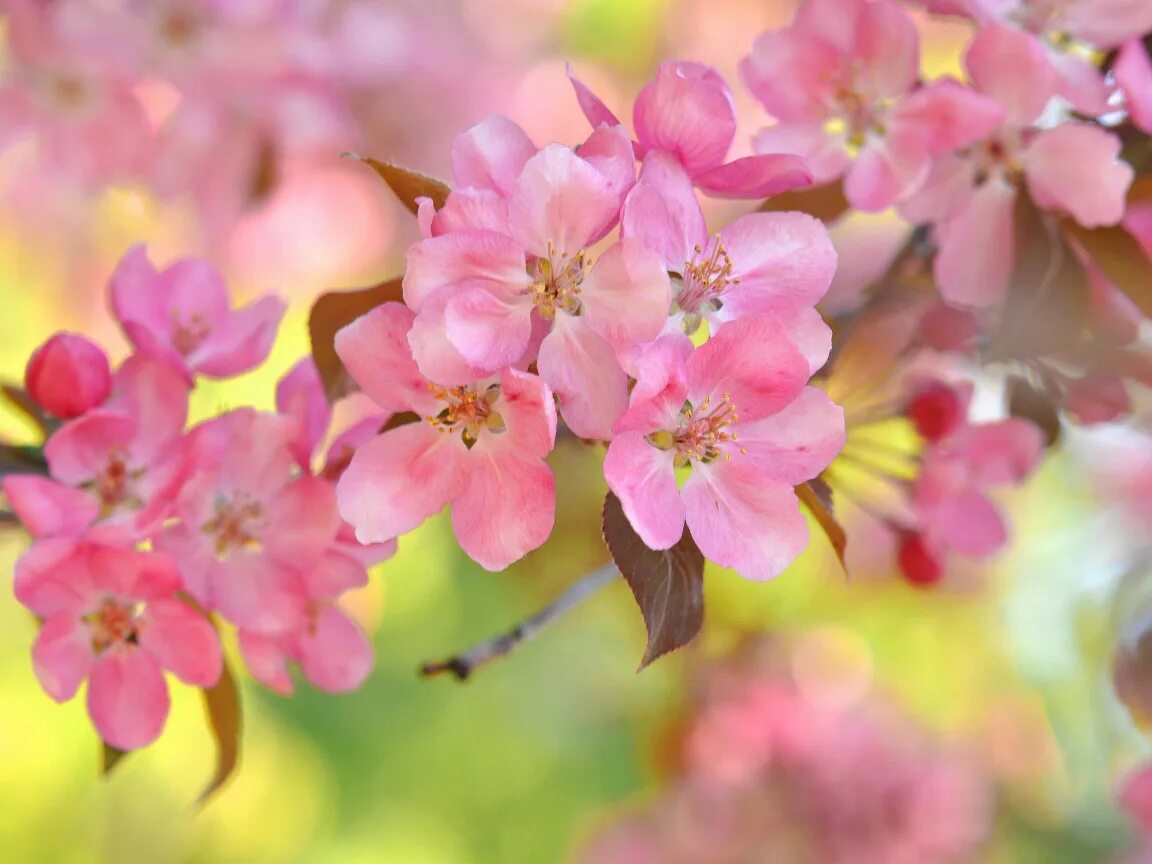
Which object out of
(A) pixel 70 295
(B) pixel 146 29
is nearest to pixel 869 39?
(B) pixel 146 29

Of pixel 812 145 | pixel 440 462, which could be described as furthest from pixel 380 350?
pixel 812 145

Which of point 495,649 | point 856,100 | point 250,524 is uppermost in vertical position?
point 856,100

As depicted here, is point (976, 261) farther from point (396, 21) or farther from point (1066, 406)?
point (396, 21)

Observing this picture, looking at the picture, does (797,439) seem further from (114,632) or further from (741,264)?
(114,632)

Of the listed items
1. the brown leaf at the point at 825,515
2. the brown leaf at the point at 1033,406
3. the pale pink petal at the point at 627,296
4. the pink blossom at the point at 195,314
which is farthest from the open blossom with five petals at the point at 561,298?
the brown leaf at the point at 1033,406

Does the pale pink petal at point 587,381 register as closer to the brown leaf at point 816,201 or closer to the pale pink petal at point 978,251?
the brown leaf at point 816,201

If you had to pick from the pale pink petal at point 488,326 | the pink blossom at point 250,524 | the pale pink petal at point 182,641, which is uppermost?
the pale pink petal at point 488,326

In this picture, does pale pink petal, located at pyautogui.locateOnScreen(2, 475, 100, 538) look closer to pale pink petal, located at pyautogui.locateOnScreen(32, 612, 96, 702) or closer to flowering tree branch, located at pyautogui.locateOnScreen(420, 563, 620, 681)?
pale pink petal, located at pyautogui.locateOnScreen(32, 612, 96, 702)

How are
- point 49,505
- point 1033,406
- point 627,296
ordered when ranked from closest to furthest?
point 627,296, point 49,505, point 1033,406
